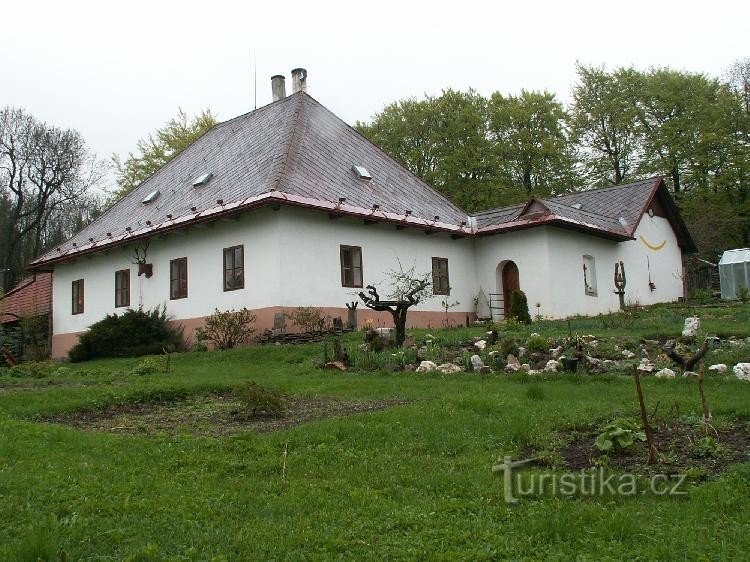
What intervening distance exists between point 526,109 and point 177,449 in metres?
39.2

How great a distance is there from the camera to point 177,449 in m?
6.67

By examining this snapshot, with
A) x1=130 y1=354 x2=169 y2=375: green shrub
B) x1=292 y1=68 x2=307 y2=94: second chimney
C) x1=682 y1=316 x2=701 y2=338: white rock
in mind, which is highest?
x1=292 y1=68 x2=307 y2=94: second chimney

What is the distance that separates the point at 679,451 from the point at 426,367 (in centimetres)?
608

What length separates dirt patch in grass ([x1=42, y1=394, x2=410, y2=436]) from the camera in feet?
25.8

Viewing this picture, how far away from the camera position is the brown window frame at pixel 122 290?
24.4 m

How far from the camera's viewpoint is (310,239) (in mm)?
20078

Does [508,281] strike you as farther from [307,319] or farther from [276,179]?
[276,179]

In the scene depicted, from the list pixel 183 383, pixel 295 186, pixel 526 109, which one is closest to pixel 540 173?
pixel 526 109

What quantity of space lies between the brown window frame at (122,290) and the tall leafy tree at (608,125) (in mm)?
28895

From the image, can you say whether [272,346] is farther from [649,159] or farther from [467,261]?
[649,159]

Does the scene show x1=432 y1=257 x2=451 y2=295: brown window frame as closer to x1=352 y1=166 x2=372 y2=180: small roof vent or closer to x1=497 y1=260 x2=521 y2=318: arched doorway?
x1=497 y1=260 x2=521 y2=318: arched doorway

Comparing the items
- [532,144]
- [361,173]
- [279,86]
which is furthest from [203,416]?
[532,144]

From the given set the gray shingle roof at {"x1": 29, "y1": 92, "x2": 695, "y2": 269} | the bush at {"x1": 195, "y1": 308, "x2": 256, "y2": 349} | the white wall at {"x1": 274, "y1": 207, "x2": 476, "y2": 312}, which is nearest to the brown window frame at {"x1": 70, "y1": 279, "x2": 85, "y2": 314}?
the gray shingle roof at {"x1": 29, "y1": 92, "x2": 695, "y2": 269}

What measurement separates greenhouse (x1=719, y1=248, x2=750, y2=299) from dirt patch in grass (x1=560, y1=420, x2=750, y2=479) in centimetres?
2272
